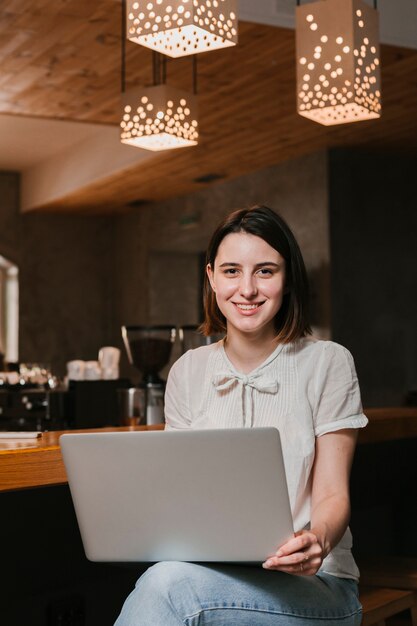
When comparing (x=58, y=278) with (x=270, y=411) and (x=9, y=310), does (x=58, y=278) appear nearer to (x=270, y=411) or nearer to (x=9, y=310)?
(x=9, y=310)

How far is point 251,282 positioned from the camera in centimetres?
188

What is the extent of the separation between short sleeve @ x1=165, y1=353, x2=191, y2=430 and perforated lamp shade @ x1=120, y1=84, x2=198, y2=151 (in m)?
1.87

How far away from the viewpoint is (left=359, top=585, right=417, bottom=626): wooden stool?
224 centimetres

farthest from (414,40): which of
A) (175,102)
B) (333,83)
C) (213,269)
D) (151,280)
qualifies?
(151,280)

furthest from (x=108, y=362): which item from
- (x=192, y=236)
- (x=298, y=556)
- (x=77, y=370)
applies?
(x=192, y=236)

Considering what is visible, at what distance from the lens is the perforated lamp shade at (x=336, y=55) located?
270 centimetres

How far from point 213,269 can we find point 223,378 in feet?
0.83

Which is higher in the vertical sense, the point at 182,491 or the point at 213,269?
the point at 213,269

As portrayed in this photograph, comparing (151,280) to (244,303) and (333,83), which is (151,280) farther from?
(244,303)

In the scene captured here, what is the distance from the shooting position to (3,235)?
35.2 feet

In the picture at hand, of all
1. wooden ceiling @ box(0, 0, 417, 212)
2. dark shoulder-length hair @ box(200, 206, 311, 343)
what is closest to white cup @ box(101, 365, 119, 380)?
wooden ceiling @ box(0, 0, 417, 212)

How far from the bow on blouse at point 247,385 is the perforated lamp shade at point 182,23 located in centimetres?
102

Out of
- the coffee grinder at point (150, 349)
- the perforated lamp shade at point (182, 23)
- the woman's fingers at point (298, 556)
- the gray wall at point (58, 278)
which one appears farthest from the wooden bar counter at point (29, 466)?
the gray wall at point (58, 278)

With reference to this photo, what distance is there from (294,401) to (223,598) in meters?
0.43
